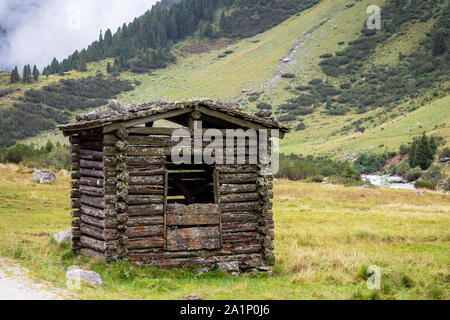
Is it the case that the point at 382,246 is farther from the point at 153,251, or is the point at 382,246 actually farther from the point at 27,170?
the point at 27,170

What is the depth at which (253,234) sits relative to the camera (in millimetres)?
11586

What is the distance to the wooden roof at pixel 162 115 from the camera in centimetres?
1016

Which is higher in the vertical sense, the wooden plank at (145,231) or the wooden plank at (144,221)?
the wooden plank at (144,221)

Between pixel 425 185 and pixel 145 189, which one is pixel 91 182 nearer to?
pixel 145 189

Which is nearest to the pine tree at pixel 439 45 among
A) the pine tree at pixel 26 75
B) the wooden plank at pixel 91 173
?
the pine tree at pixel 26 75

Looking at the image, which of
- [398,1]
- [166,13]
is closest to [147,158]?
[398,1]

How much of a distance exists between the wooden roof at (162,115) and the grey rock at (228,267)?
3.32 metres

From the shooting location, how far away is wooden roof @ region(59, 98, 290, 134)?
10.2 meters

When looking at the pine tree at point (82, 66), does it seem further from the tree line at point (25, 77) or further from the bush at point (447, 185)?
the bush at point (447, 185)

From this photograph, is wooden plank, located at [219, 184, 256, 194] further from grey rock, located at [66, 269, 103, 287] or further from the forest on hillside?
the forest on hillside

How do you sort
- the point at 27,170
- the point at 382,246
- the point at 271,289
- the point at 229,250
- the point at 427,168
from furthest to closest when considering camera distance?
1. the point at 427,168
2. the point at 27,170
3. the point at 382,246
4. the point at 229,250
5. the point at 271,289

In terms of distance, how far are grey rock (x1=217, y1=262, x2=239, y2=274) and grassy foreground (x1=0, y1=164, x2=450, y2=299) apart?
24cm

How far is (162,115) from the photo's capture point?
10625 mm
